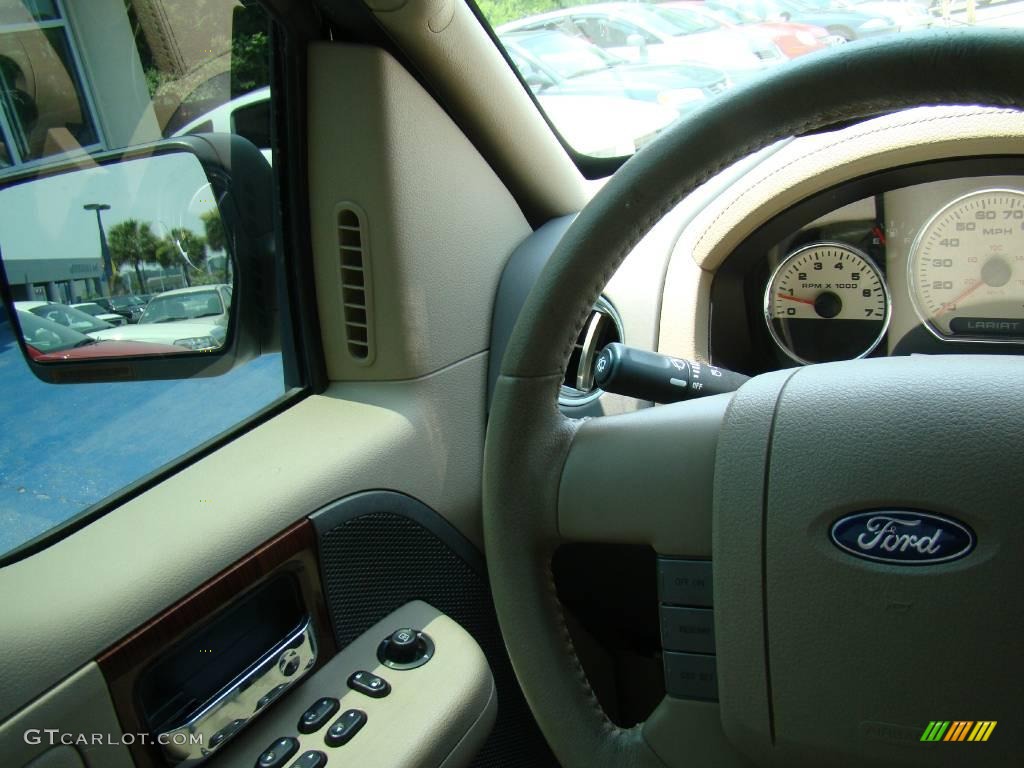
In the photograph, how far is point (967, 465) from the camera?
0.85m

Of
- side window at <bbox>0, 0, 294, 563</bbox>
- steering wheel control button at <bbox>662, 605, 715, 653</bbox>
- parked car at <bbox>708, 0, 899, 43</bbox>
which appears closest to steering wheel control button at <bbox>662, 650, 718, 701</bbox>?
steering wheel control button at <bbox>662, 605, 715, 653</bbox>

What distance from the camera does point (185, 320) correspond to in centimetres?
148

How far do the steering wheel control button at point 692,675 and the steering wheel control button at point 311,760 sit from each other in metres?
0.52

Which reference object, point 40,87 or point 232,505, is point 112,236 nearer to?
point 40,87

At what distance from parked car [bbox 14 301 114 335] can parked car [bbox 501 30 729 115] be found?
102 cm

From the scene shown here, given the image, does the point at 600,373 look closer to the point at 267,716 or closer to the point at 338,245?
the point at 338,245

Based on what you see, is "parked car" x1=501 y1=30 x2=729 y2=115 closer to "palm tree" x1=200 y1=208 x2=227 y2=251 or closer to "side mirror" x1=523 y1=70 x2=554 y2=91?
"side mirror" x1=523 y1=70 x2=554 y2=91

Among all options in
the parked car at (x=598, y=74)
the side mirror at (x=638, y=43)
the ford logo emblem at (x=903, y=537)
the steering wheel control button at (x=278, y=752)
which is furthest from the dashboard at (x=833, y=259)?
the ford logo emblem at (x=903, y=537)

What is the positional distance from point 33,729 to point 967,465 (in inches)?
38.8

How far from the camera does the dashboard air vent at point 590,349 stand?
175cm

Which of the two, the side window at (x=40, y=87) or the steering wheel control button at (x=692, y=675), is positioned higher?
the side window at (x=40, y=87)

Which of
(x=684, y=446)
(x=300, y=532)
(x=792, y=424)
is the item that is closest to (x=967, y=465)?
(x=792, y=424)

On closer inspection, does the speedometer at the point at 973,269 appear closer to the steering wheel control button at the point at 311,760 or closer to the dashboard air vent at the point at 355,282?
the dashboard air vent at the point at 355,282

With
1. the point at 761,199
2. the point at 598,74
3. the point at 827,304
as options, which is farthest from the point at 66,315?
the point at 827,304
